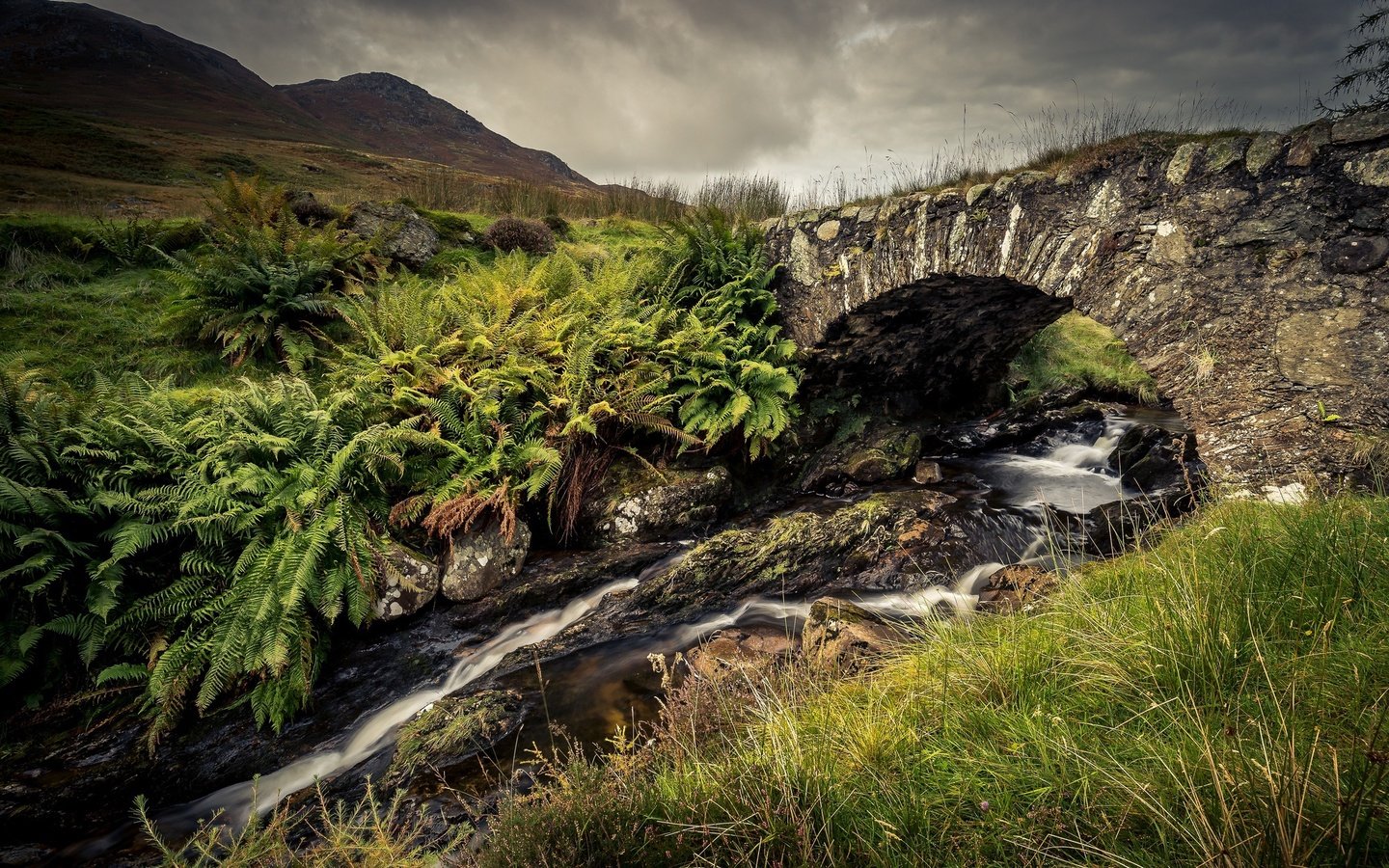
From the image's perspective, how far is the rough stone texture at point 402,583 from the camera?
174 inches

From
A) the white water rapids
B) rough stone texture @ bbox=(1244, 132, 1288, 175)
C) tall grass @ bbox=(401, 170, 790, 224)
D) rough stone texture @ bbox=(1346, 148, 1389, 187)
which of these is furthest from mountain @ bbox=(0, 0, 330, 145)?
rough stone texture @ bbox=(1346, 148, 1389, 187)

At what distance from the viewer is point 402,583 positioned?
14.5 ft

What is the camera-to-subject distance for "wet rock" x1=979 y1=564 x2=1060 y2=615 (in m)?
3.44

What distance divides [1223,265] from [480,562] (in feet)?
22.0

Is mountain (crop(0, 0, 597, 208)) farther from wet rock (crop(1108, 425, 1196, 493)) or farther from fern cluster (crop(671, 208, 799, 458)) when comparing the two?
wet rock (crop(1108, 425, 1196, 493))

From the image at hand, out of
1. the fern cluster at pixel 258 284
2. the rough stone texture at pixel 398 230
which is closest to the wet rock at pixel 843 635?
the fern cluster at pixel 258 284

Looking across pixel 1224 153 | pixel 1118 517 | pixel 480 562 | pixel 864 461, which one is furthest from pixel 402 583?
pixel 1224 153

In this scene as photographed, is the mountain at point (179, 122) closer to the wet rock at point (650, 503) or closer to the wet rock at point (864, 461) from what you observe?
the wet rock at point (864, 461)

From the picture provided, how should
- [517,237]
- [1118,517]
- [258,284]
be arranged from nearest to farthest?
1. [1118,517]
2. [258,284]
3. [517,237]

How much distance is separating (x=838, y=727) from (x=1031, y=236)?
512cm

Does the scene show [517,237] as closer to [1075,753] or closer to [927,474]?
[927,474]

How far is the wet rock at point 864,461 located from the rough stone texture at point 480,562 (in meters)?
3.75

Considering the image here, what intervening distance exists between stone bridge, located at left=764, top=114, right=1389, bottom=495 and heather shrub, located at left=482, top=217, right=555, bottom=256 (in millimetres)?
5400

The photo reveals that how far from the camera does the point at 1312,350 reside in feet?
12.5
